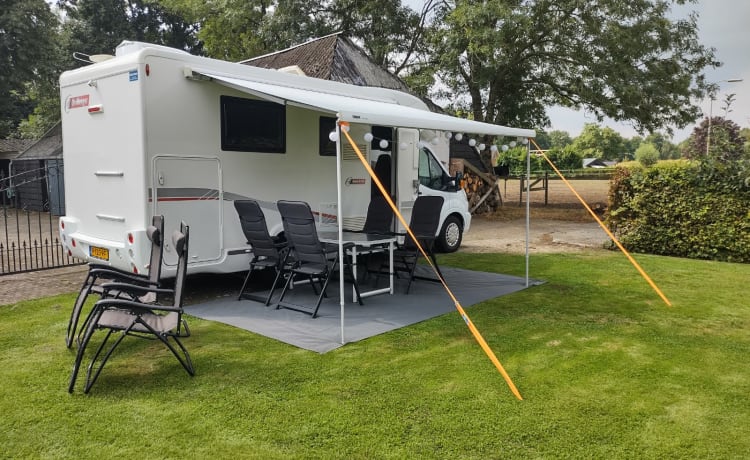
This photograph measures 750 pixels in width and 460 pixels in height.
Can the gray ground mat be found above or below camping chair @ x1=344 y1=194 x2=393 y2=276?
below

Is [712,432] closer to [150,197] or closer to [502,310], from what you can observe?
[502,310]

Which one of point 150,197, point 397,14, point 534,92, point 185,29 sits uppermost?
point 185,29

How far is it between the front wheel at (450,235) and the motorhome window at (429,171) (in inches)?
27.3

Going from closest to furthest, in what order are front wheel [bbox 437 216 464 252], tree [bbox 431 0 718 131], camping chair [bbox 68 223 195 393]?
camping chair [bbox 68 223 195 393]
front wheel [bbox 437 216 464 252]
tree [bbox 431 0 718 131]

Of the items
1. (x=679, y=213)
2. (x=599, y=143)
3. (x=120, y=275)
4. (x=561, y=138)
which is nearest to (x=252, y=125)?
(x=120, y=275)

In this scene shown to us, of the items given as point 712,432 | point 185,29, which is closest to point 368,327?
point 712,432

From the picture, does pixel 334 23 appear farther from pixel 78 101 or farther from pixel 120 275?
pixel 120 275

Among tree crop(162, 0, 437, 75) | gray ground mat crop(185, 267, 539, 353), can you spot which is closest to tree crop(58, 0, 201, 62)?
tree crop(162, 0, 437, 75)

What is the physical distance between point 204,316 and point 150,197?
129 cm

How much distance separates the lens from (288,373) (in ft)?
14.0

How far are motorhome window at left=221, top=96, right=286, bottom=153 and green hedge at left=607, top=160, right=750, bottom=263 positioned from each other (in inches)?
245

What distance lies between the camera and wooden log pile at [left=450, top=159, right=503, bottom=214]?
17.0 metres

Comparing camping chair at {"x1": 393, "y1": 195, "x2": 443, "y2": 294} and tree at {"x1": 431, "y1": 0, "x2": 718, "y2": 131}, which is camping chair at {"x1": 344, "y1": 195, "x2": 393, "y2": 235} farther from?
tree at {"x1": 431, "y1": 0, "x2": 718, "y2": 131}

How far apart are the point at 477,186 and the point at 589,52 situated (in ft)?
15.4
